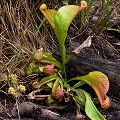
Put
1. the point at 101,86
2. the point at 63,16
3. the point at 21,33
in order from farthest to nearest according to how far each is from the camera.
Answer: the point at 21,33 < the point at 63,16 < the point at 101,86

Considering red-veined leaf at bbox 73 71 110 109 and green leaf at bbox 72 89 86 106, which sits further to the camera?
green leaf at bbox 72 89 86 106

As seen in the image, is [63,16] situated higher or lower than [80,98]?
higher

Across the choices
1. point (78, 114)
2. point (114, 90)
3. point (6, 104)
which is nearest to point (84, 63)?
point (114, 90)

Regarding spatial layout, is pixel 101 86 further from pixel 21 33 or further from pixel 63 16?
pixel 21 33

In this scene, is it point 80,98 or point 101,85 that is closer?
point 101,85

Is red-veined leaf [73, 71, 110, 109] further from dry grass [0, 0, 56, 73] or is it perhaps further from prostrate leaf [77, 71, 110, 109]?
dry grass [0, 0, 56, 73]

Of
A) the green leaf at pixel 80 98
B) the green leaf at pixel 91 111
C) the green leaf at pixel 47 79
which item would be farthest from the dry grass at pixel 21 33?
the green leaf at pixel 91 111

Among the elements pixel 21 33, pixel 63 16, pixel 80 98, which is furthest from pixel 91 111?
pixel 21 33

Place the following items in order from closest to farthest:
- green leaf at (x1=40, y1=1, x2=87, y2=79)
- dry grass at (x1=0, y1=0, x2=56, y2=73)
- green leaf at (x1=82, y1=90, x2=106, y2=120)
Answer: green leaf at (x1=82, y1=90, x2=106, y2=120)
green leaf at (x1=40, y1=1, x2=87, y2=79)
dry grass at (x1=0, y1=0, x2=56, y2=73)

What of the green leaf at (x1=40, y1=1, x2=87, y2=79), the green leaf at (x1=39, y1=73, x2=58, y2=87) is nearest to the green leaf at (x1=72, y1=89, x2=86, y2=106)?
the green leaf at (x1=39, y1=73, x2=58, y2=87)

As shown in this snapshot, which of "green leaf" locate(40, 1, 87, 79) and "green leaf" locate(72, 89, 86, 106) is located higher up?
"green leaf" locate(40, 1, 87, 79)

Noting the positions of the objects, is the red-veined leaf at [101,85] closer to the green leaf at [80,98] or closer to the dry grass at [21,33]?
the green leaf at [80,98]
